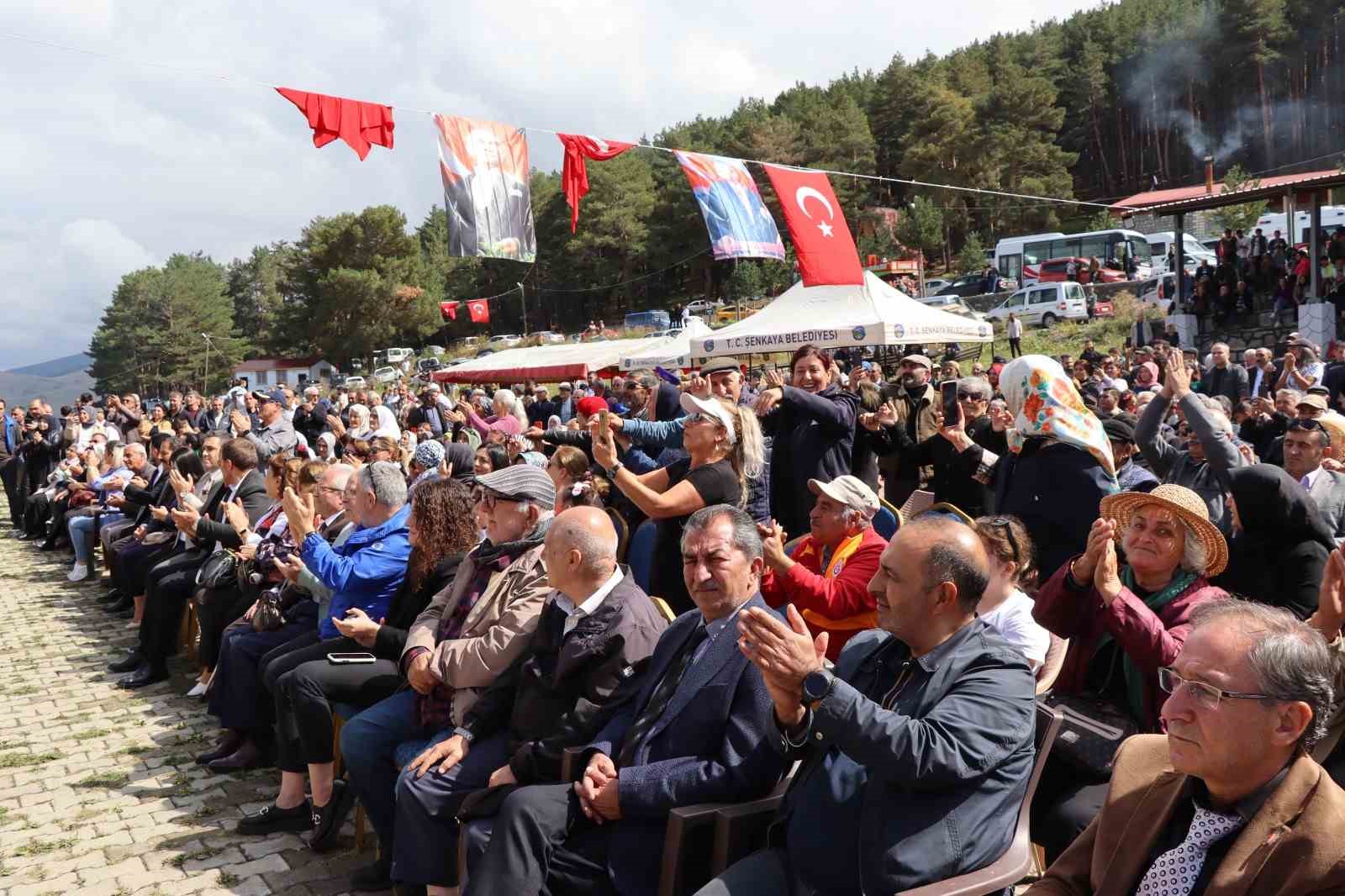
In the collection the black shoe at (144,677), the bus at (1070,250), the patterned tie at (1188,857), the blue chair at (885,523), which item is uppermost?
the bus at (1070,250)

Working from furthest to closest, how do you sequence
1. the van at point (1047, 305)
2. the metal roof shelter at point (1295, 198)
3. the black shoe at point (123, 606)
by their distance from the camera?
1. the van at point (1047, 305)
2. the metal roof shelter at point (1295, 198)
3. the black shoe at point (123, 606)

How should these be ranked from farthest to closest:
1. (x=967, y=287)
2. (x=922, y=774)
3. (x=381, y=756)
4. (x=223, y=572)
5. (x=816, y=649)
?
(x=967, y=287) → (x=223, y=572) → (x=381, y=756) → (x=816, y=649) → (x=922, y=774)

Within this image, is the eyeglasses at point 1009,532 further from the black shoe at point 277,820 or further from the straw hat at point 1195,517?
the black shoe at point 277,820

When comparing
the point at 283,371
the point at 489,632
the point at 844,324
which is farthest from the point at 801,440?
the point at 283,371

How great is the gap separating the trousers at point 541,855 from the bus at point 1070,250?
3778 centimetres

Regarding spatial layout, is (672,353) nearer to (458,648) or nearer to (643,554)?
(643,554)

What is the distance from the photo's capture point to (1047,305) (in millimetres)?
32469

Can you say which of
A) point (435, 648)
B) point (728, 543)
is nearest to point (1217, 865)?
point (728, 543)

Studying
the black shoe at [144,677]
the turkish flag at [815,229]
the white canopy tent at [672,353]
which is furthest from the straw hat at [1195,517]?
the white canopy tent at [672,353]

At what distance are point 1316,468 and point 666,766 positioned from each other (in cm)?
380

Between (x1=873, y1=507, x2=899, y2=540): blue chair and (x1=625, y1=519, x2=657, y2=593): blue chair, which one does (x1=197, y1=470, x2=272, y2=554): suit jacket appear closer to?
(x1=625, y1=519, x2=657, y2=593): blue chair

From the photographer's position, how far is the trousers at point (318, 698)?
4.26 metres

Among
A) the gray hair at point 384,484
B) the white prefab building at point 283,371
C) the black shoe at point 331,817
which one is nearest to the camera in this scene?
the black shoe at point 331,817

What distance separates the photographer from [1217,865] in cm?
181
